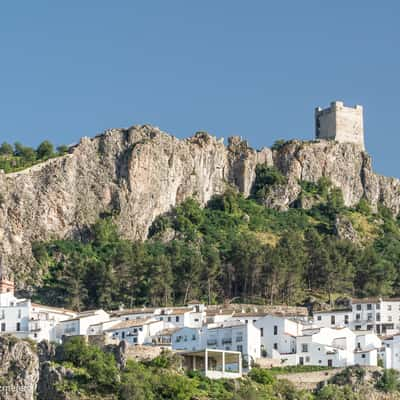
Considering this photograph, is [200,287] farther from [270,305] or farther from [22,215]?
[22,215]

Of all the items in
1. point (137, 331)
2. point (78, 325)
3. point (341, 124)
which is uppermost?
point (341, 124)

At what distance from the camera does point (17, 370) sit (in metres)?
112

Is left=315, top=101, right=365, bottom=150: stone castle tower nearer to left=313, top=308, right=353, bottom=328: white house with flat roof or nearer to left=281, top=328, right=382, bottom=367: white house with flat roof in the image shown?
left=313, top=308, right=353, bottom=328: white house with flat roof

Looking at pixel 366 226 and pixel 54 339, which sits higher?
pixel 366 226

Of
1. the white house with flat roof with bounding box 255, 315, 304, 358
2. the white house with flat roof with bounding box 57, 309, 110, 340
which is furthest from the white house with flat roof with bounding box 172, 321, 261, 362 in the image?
the white house with flat roof with bounding box 57, 309, 110, 340

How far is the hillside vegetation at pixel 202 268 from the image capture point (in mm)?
139500

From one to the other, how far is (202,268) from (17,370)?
1252 inches

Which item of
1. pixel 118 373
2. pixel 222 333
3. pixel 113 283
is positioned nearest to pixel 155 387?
pixel 118 373

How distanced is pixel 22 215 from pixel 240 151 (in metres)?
30.8

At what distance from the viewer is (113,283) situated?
139125mm

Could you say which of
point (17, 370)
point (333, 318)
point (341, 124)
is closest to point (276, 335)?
point (333, 318)

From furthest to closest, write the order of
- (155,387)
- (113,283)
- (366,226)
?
(366,226) → (113,283) → (155,387)

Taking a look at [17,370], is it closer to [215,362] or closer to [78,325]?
Answer: [215,362]

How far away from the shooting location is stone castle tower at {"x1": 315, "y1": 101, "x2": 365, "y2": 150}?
185 m
